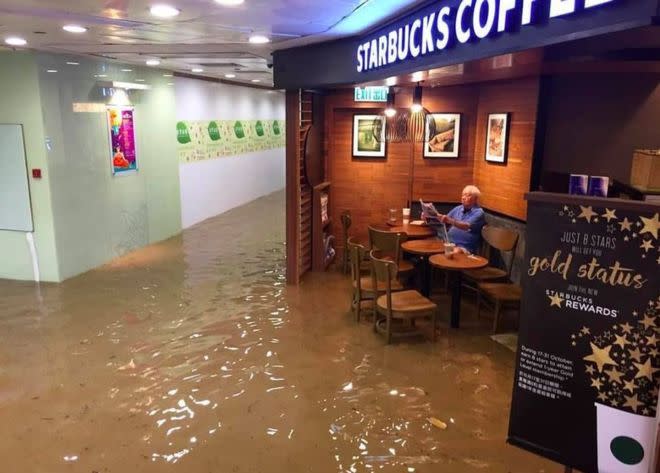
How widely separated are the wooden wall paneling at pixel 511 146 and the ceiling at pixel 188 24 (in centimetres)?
198

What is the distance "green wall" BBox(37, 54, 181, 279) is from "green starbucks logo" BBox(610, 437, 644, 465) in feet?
20.8

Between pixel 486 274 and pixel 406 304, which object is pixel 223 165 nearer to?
pixel 486 274

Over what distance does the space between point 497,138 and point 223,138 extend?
21.6ft

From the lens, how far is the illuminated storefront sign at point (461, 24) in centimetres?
227

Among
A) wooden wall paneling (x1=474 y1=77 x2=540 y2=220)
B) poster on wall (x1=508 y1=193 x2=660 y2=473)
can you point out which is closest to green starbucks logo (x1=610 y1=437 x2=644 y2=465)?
poster on wall (x1=508 y1=193 x2=660 y2=473)

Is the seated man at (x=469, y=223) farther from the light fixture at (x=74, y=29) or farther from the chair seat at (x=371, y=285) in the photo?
the light fixture at (x=74, y=29)

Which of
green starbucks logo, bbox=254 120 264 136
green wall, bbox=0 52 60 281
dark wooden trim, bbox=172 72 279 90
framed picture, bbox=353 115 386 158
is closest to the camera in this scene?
green wall, bbox=0 52 60 281

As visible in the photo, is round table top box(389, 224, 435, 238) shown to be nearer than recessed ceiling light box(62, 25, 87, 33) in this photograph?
No

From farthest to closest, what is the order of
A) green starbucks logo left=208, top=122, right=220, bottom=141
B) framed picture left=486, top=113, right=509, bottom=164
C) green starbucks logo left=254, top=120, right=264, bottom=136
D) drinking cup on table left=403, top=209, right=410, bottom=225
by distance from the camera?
green starbucks logo left=254, top=120, right=264, bottom=136 → green starbucks logo left=208, top=122, right=220, bottom=141 → drinking cup on table left=403, top=209, right=410, bottom=225 → framed picture left=486, top=113, right=509, bottom=164

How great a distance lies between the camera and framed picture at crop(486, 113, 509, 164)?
5.90 metres

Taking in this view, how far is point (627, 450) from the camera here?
6.36 feet

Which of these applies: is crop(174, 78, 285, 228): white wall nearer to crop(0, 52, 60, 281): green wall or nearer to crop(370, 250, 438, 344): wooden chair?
crop(0, 52, 60, 281): green wall

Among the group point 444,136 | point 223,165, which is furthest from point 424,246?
point 223,165

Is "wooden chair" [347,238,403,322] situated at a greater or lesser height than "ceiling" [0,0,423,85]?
lesser
